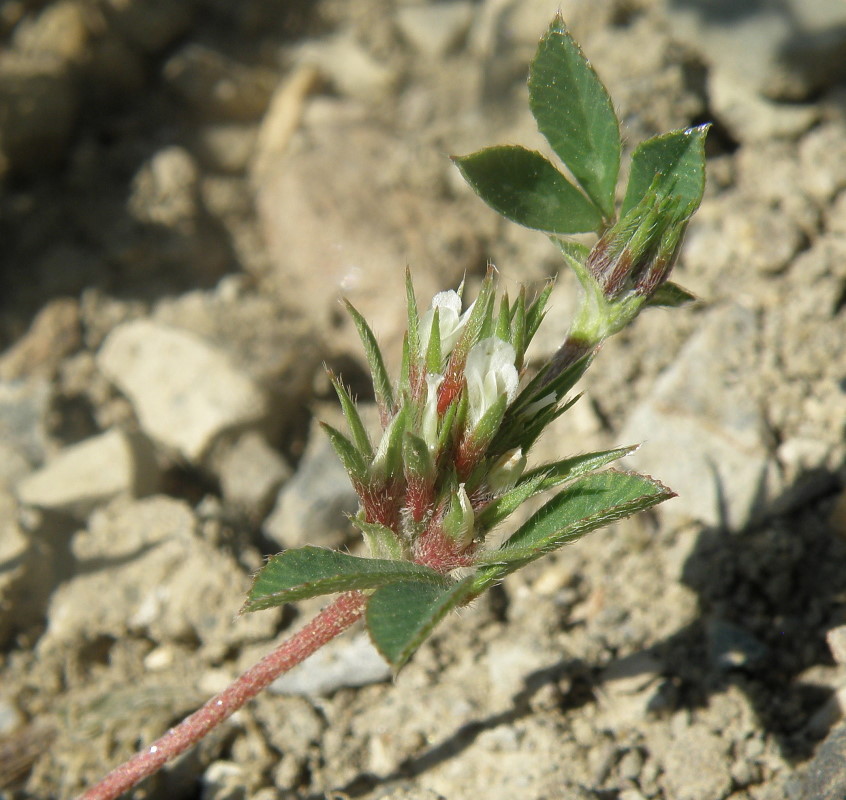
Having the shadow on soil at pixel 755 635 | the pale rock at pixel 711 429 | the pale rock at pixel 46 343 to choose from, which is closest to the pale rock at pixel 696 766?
the shadow on soil at pixel 755 635

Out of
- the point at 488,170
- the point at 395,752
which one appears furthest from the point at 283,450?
the point at 488,170

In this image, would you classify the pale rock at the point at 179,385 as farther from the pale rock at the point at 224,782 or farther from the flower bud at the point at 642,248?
the flower bud at the point at 642,248

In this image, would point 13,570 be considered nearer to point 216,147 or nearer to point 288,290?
point 288,290

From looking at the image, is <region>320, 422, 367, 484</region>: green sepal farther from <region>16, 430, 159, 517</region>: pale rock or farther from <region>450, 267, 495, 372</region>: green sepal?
<region>16, 430, 159, 517</region>: pale rock

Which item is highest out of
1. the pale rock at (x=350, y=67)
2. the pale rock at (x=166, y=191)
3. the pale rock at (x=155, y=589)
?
the pale rock at (x=350, y=67)

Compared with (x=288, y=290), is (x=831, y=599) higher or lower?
lower

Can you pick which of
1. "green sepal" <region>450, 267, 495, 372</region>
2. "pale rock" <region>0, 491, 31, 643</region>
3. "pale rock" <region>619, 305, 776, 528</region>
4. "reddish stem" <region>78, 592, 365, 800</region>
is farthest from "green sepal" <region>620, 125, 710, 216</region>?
"pale rock" <region>0, 491, 31, 643</region>

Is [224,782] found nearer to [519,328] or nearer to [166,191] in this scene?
[519,328]
